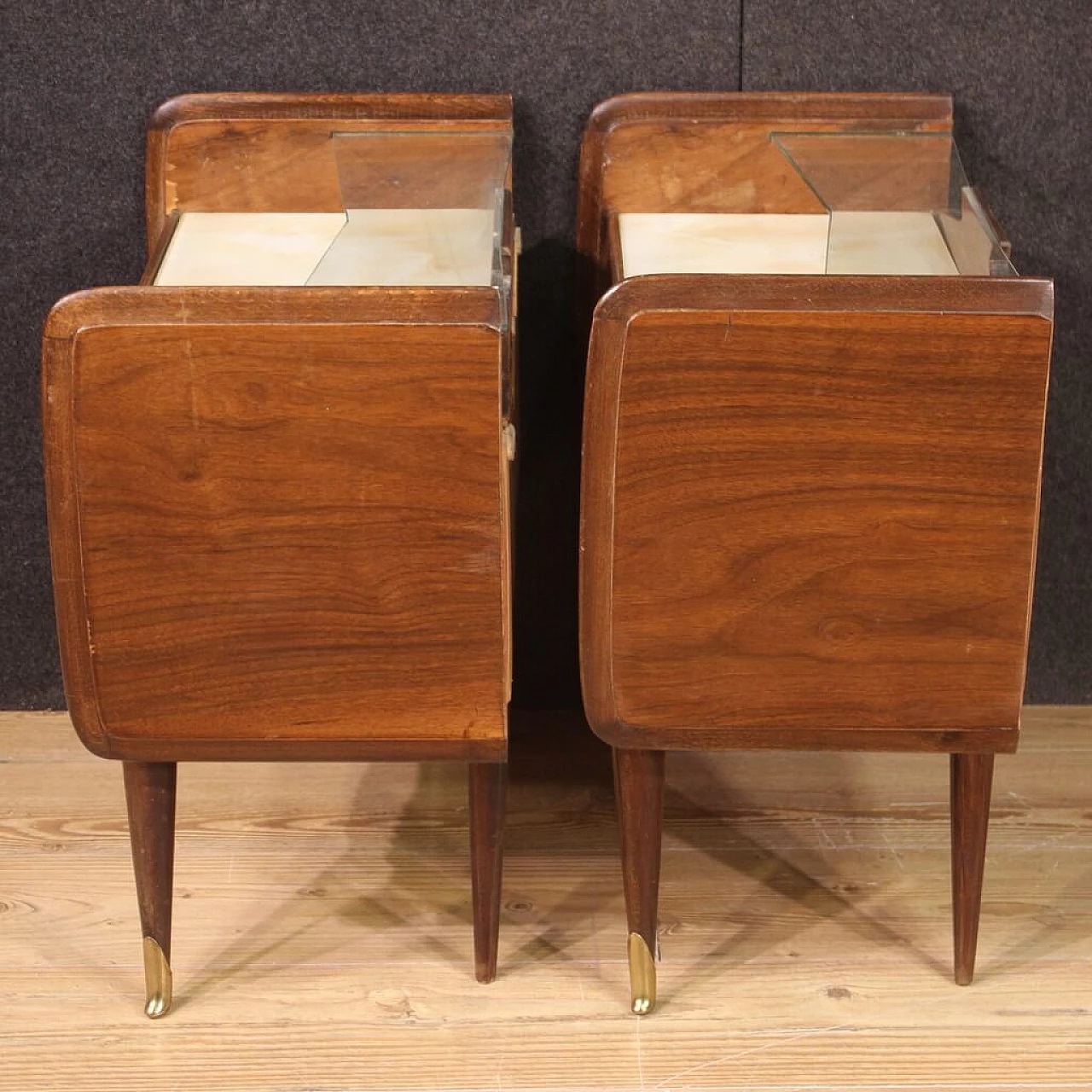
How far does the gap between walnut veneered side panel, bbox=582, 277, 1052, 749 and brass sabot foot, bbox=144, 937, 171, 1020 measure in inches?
16.1

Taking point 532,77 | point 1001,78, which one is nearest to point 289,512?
point 532,77

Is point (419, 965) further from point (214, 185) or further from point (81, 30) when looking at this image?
point (81, 30)

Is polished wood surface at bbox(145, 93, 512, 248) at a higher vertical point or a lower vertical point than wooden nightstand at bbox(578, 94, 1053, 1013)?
higher

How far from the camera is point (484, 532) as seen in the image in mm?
1093

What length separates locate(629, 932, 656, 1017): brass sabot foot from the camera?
4.18ft

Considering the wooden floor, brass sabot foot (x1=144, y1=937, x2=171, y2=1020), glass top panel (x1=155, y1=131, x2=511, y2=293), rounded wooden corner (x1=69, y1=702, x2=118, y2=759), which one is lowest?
the wooden floor

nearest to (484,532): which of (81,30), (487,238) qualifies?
(487,238)

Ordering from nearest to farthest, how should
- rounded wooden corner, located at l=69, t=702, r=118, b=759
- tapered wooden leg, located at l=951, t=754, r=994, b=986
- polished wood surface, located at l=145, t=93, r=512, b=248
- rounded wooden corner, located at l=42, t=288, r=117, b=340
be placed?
rounded wooden corner, located at l=42, t=288, r=117, b=340
rounded wooden corner, located at l=69, t=702, r=118, b=759
tapered wooden leg, located at l=951, t=754, r=994, b=986
polished wood surface, located at l=145, t=93, r=512, b=248

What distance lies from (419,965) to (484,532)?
44 centimetres

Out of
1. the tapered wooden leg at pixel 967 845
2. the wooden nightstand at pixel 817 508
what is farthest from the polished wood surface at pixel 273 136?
the tapered wooden leg at pixel 967 845

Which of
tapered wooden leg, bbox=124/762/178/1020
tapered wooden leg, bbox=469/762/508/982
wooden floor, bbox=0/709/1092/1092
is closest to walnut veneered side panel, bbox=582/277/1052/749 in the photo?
tapered wooden leg, bbox=469/762/508/982

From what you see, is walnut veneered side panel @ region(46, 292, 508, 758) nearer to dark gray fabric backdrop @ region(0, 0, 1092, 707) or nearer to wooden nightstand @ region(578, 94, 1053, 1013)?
wooden nightstand @ region(578, 94, 1053, 1013)

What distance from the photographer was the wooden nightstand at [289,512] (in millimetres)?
1051

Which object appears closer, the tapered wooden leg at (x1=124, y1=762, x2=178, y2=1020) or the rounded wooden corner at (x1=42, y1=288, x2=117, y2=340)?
the rounded wooden corner at (x1=42, y1=288, x2=117, y2=340)
